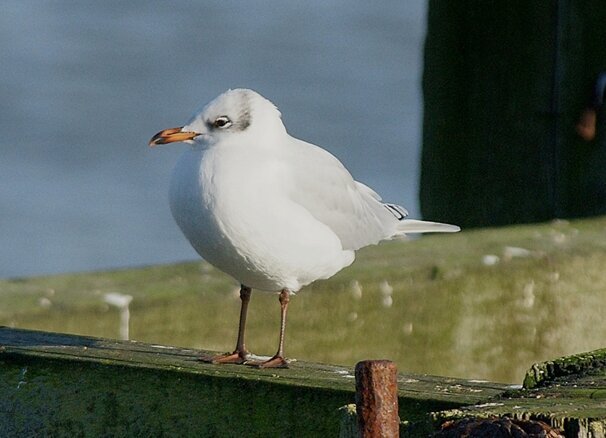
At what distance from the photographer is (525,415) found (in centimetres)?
219

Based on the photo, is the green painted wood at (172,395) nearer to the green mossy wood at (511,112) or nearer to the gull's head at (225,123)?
the gull's head at (225,123)

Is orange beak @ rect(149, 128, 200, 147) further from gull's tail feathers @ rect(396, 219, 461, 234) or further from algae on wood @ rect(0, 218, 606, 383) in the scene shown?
gull's tail feathers @ rect(396, 219, 461, 234)

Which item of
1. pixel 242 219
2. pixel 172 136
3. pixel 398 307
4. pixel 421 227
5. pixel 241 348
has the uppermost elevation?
pixel 172 136

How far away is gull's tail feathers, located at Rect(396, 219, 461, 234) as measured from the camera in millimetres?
4605

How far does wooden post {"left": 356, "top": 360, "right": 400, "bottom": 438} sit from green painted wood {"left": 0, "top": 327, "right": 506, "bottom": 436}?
661mm

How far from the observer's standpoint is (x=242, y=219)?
362 cm

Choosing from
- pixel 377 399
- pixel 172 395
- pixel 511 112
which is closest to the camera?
pixel 377 399

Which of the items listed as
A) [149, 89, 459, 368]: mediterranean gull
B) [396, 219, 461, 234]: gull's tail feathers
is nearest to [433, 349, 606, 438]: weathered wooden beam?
[149, 89, 459, 368]: mediterranean gull

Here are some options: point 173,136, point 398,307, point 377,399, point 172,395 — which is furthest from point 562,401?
point 398,307

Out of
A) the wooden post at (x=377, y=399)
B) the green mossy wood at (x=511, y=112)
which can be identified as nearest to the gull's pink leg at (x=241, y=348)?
the wooden post at (x=377, y=399)

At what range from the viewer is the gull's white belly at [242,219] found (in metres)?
3.62

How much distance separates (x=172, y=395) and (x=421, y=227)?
1.82m

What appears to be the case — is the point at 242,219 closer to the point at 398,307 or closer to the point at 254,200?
the point at 254,200

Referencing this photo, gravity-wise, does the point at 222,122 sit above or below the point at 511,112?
below
